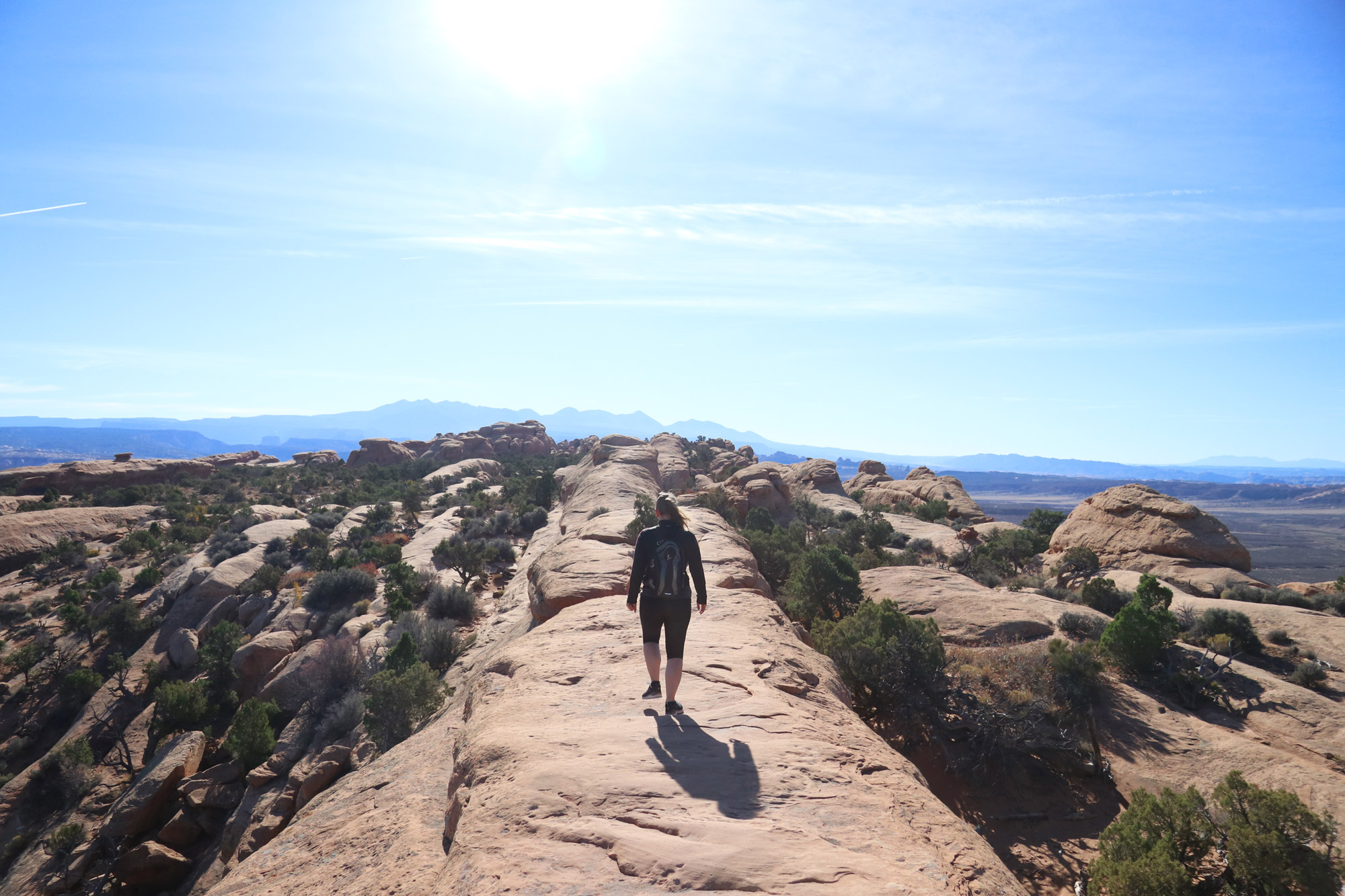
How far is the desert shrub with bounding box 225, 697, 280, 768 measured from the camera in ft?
42.8

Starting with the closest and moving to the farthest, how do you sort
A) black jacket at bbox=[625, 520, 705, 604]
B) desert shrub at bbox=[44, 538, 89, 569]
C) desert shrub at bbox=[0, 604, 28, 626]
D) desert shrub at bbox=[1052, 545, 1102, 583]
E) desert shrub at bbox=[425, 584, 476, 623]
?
black jacket at bbox=[625, 520, 705, 604] < desert shrub at bbox=[425, 584, 476, 623] < desert shrub at bbox=[1052, 545, 1102, 583] < desert shrub at bbox=[0, 604, 28, 626] < desert shrub at bbox=[44, 538, 89, 569]

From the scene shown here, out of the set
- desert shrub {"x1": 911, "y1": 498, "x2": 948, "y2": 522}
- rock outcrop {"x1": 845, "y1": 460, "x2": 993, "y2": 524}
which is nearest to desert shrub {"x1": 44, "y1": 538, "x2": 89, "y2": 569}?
rock outcrop {"x1": 845, "y1": 460, "x2": 993, "y2": 524}

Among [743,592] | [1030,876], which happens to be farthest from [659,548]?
[1030,876]

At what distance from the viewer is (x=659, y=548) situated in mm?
5969

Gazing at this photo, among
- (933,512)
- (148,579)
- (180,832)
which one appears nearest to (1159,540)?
(933,512)

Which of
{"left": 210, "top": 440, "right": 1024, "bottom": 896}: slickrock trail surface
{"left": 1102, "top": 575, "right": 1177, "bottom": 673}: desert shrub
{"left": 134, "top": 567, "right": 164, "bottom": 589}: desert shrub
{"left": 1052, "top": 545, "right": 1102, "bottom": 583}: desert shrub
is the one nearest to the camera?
{"left": 210, "top": 440, "right": 1024, "bottom": 896}: slickrock trail surface

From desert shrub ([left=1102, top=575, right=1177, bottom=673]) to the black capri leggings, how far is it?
11210 mm

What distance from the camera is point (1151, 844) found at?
6.36m

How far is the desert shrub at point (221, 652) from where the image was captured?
1691cm

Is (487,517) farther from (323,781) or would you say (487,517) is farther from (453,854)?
(453,854)

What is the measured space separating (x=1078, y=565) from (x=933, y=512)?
44.6 feet

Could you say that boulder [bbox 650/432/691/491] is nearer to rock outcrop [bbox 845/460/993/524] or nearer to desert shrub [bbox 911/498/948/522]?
rock outcrop [bbox 845/460/993/524]

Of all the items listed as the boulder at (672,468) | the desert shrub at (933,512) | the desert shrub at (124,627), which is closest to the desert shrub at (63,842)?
the desert shrub at (124,627)

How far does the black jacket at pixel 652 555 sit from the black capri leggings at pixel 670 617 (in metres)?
0.16
